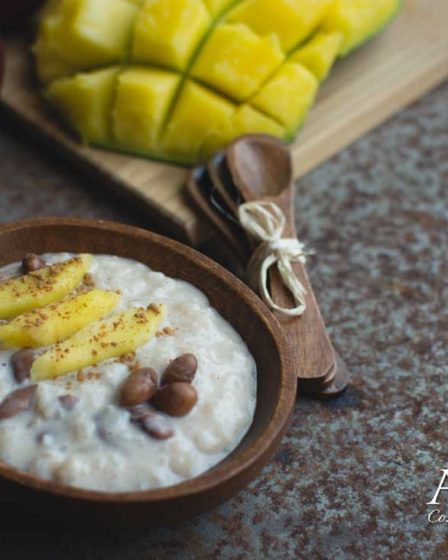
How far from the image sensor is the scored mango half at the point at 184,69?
240 cm

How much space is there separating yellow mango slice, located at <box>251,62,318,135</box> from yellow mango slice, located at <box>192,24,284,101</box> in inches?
1.4

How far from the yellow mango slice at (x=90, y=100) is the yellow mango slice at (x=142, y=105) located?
0.05 meters

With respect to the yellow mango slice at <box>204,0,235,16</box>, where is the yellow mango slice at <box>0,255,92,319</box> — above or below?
below

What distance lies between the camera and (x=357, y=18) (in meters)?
2.60

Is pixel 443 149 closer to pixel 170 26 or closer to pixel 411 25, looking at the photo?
pixel 411 25

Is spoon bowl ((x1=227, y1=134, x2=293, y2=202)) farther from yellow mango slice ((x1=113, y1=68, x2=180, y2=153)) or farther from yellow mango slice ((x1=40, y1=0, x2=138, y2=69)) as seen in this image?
yellow mango slice ((x1=40, y1=0, x2=138, y2=69))

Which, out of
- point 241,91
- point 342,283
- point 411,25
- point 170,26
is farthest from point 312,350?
point 411,25

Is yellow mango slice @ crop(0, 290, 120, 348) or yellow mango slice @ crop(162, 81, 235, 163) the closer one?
yellow mango slice @ crop(0, 290, 120, 348)

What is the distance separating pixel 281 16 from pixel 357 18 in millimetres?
269

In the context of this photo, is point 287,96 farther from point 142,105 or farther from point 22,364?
point 22,364

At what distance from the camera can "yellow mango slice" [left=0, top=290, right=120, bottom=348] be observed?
1.60m

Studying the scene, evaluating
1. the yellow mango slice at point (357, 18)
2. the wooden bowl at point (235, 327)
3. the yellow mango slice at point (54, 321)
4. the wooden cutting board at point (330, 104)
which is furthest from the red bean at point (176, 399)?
the yellow mango slice at point (357, 18)

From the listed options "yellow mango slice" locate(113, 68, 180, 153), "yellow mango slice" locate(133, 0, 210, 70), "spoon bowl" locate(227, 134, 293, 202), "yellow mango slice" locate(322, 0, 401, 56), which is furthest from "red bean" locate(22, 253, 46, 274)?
"yellow mango slice" locate(322, 0, 401, 56)

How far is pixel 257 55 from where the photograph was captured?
7.91ft
